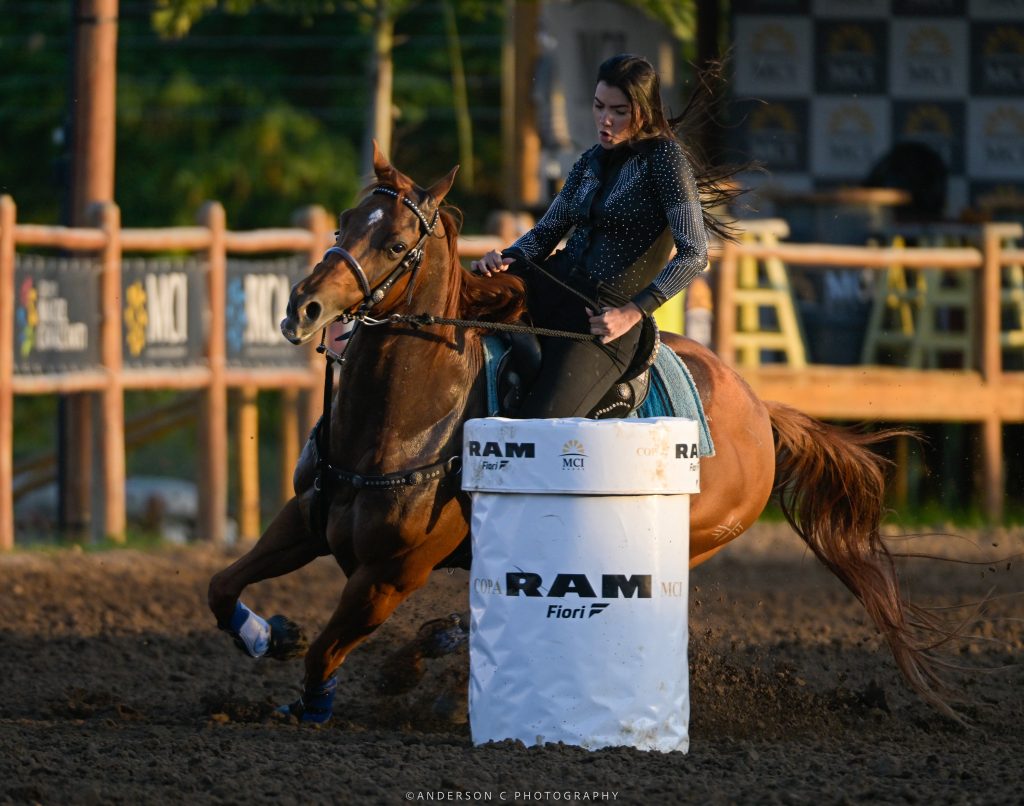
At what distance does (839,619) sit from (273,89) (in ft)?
58.1

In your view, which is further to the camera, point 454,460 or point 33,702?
point 33,702

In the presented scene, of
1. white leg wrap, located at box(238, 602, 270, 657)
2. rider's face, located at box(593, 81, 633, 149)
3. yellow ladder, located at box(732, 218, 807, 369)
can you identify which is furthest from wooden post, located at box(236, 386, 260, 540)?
rider's face, located at box(593, 81, 633, 149)

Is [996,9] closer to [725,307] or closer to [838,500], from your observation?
[725,307]

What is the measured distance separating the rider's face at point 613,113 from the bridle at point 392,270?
636 millimetres

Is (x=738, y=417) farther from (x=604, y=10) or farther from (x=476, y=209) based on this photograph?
(x=476, y=209)

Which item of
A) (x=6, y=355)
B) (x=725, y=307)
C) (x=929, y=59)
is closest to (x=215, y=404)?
(x=6, y=355)

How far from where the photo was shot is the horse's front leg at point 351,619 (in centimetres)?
542

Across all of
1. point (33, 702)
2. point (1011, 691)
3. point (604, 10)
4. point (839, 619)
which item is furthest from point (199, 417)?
point (604, 10)

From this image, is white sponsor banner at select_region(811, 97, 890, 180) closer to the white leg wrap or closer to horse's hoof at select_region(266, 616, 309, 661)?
horse's hoof at select_region(266, 616, 309, 661)

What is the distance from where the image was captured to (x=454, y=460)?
5.45 metres

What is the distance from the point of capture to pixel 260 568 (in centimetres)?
575

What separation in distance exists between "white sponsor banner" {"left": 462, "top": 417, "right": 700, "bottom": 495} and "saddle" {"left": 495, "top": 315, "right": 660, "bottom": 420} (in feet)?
2.29

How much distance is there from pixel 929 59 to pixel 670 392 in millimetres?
9992

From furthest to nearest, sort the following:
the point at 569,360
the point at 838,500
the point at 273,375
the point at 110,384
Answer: the point at 273,375
the point at 110,384
the point at 838,500
the point at 569,360
